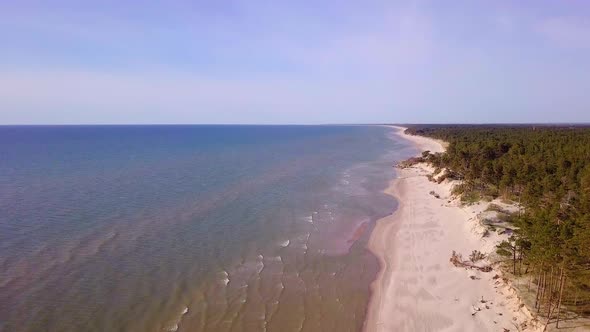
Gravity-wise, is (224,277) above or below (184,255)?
below

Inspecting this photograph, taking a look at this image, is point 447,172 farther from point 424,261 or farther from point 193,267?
point 193,267

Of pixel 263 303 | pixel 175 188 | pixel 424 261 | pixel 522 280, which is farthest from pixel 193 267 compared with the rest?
pixel 175 188

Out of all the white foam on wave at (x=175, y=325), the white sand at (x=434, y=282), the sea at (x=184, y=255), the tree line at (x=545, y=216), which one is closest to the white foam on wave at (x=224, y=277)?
the sea at (x=184, y=255)

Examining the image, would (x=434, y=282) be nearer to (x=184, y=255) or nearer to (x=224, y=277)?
(x=224, y=277)

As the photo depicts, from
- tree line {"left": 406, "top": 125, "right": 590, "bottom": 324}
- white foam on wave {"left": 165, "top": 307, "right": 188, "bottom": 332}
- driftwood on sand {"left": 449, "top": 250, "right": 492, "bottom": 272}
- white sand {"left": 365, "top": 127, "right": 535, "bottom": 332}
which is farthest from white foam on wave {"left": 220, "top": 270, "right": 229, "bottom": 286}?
tree line {"left": 406, "top": 125, "right": 590, "bottom": 324}

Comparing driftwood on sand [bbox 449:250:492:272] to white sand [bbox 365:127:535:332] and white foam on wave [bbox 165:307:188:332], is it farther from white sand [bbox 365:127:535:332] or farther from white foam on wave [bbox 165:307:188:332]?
white foam on wave [bbox 165:307:188:332]

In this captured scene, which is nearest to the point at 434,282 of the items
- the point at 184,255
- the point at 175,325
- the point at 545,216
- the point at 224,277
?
the point at 545,216
